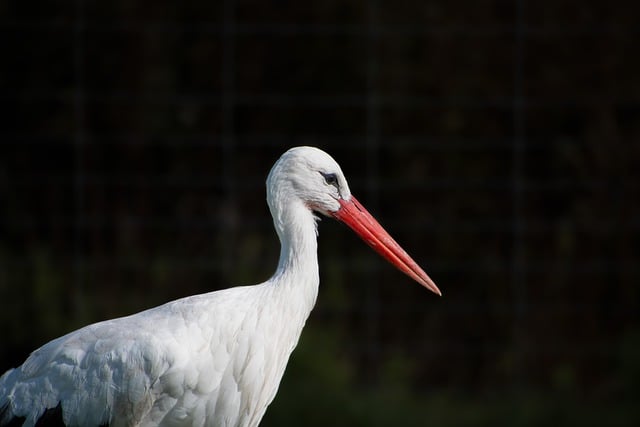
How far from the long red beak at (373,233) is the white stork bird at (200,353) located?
5cm

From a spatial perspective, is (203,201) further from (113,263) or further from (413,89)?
(413,89)

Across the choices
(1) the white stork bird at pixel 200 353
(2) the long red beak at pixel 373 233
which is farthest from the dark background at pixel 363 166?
(1) the white stork bird at pixel 200 353

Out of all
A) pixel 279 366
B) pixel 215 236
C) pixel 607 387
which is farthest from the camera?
pixel 215 236

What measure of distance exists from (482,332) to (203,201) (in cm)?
180

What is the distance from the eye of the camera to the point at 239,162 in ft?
23.6

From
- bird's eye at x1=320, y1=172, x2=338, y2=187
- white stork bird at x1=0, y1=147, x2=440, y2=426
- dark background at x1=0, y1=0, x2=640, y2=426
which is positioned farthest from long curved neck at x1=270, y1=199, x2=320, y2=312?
dark background at x1=0, y1=0, x2=640, y2=426

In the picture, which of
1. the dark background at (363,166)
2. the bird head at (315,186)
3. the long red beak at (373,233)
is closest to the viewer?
the bird head at (315,186)

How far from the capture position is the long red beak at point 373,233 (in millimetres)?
4102

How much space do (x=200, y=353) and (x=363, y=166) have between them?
11.0 ft

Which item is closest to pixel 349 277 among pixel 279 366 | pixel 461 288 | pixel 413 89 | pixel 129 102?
pixel 461 288

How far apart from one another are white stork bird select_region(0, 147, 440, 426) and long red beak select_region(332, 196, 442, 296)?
0.05m

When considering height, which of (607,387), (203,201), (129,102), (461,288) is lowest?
(607,387)

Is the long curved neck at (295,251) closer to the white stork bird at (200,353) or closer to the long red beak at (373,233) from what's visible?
the white stork bird at (200,353)

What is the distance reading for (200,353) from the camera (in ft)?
12.6
